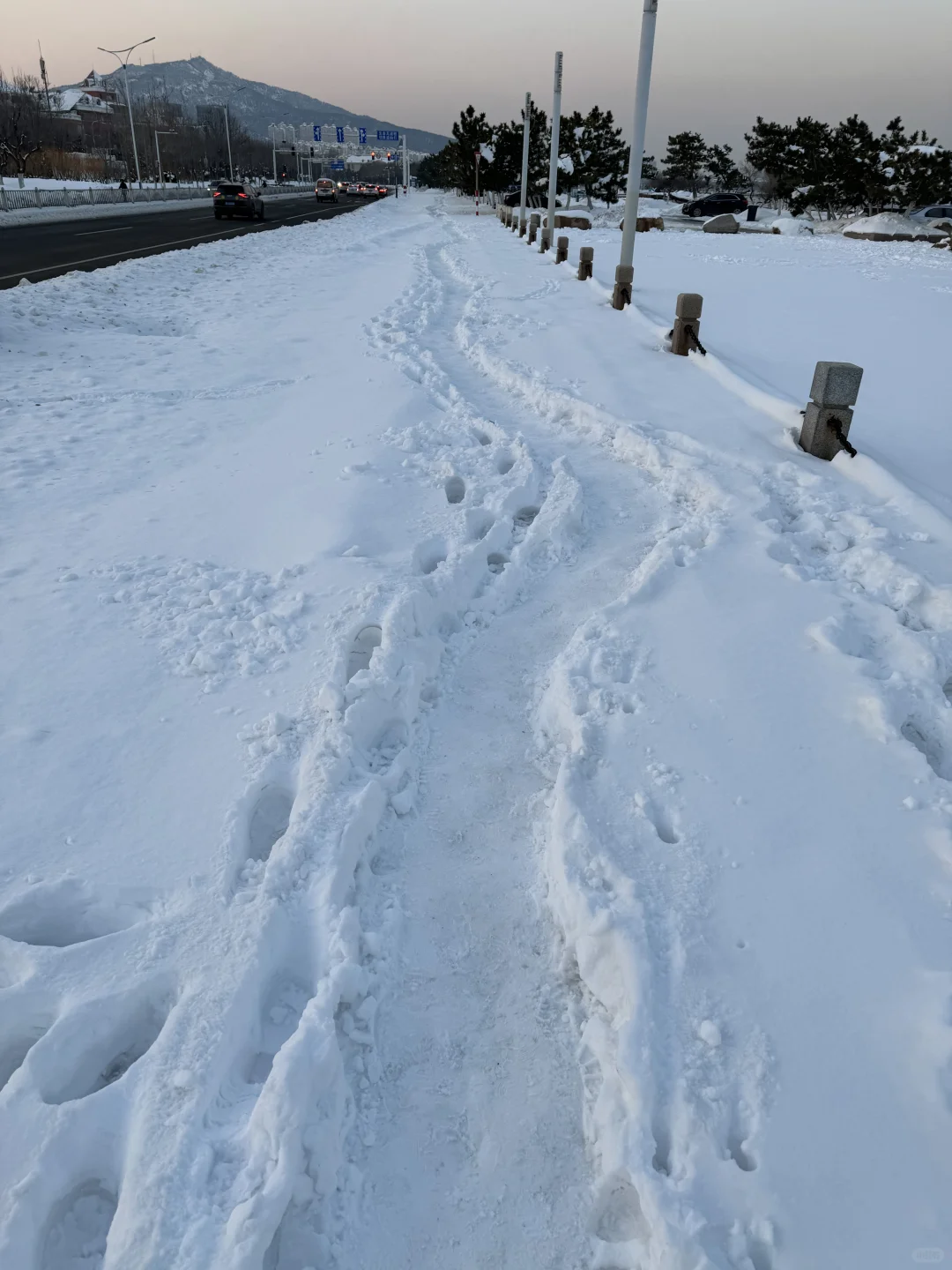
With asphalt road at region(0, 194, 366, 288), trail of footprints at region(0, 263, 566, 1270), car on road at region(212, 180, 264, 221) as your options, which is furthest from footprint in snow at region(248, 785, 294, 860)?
car on road at region(212, 180, 264, 221)

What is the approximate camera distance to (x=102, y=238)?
20.6 m

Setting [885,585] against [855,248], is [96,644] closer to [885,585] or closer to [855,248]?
[885,585]

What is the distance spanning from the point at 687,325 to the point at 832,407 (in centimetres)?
348

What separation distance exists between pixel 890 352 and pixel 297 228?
73.0 feet

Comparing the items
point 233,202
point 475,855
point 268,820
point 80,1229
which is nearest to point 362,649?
point 268,820

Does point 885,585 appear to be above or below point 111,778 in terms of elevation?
above

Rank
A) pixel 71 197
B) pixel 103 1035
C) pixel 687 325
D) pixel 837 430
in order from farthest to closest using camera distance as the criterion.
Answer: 1. pixel 71 197
2. pixel 687 325
3. pixel 837 430
4. pixel 103 1035

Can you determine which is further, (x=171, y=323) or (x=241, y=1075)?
(x=171, y=323)

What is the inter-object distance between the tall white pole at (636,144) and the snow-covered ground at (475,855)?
6.46 meters

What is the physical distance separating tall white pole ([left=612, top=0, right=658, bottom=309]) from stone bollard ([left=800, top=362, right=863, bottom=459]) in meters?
6.51

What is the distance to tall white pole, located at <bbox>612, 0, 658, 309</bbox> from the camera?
11.3m

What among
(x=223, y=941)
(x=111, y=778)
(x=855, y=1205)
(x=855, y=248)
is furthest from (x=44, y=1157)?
(x=855, y=248)

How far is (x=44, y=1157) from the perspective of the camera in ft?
6.07

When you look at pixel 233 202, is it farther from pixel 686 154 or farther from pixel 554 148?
pixel 686 154
